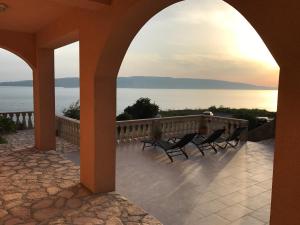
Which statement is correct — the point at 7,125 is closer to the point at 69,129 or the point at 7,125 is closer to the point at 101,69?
the point at 69,129

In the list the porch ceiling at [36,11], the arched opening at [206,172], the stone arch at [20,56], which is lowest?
the arched opening at [206,172]

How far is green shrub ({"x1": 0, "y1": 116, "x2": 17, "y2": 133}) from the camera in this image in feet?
31.8

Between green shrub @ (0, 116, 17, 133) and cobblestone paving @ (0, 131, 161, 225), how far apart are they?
4079 mm

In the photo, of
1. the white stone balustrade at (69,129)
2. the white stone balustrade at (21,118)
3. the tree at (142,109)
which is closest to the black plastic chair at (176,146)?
the white stone balustrade at (69,129)

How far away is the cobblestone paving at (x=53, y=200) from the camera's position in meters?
3.58

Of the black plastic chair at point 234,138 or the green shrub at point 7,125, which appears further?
the green shrub at point 7,125

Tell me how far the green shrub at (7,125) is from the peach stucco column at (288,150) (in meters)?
10.1

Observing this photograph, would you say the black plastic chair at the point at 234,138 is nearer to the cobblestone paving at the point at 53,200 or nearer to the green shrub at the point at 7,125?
the cobblestone paving at the point at 53,200

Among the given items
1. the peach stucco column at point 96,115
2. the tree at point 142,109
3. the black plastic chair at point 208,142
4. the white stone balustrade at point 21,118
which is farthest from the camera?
the tree at point 142,109

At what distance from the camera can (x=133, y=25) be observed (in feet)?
11.7

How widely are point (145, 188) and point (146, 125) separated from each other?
4413mm

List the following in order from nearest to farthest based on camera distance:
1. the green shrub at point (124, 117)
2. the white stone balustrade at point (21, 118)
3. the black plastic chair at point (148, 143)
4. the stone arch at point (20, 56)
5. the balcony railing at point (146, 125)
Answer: the stone arch at point (20, 56) → the black plastic chair at point (148, 143) → the balcony railing at point (146, 125) → the white stone balustrade at point (21, 118) → the green shrub at point (124, 117)

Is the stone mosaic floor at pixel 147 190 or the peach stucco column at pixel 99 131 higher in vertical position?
the peach stucco column at pixel 99 131

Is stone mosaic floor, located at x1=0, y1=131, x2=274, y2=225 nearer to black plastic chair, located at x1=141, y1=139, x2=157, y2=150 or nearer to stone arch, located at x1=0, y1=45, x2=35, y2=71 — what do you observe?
black plastic chair, located at x1=141, y1=139, x2=157, y2=150
